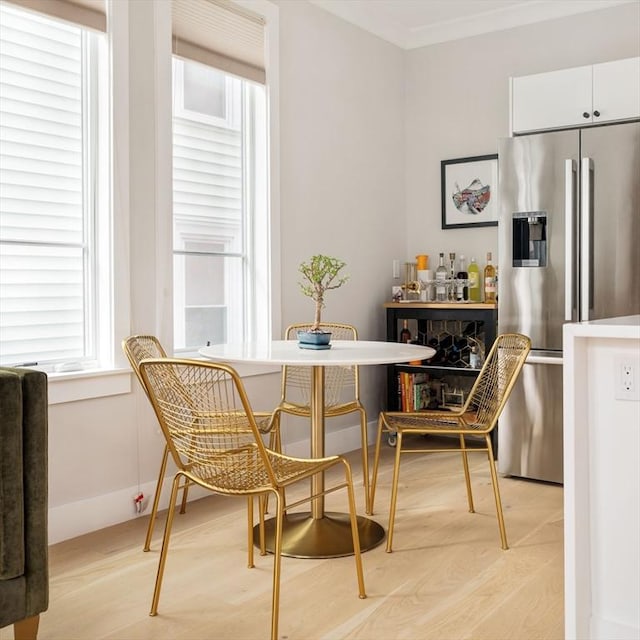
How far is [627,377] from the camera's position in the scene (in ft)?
6.25

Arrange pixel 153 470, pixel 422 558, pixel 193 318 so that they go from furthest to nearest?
pixel 193 318
pixel 153 470
pixel 422 558

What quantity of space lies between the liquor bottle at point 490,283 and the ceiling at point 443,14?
5.14 ft

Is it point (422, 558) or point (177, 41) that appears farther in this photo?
point (177, 41)

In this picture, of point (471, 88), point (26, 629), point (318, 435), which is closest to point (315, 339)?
point (318, 435)

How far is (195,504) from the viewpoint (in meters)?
3.50

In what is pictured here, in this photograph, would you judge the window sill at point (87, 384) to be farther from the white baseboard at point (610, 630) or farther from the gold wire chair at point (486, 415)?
the white baseboard at point (610, 630)

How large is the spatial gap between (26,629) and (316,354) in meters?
1.29

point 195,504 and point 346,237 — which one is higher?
point 346,237

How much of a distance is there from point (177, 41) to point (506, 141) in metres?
1.73

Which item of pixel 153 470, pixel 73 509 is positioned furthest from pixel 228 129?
pixel 73 509

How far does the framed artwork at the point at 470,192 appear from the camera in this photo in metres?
4.81

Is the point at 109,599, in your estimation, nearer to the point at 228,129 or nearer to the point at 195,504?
the point at 195,504

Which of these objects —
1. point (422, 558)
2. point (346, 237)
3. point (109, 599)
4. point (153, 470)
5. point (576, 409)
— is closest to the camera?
point (576, 409)

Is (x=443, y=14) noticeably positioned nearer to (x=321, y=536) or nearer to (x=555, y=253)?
(x=555, y=253)
